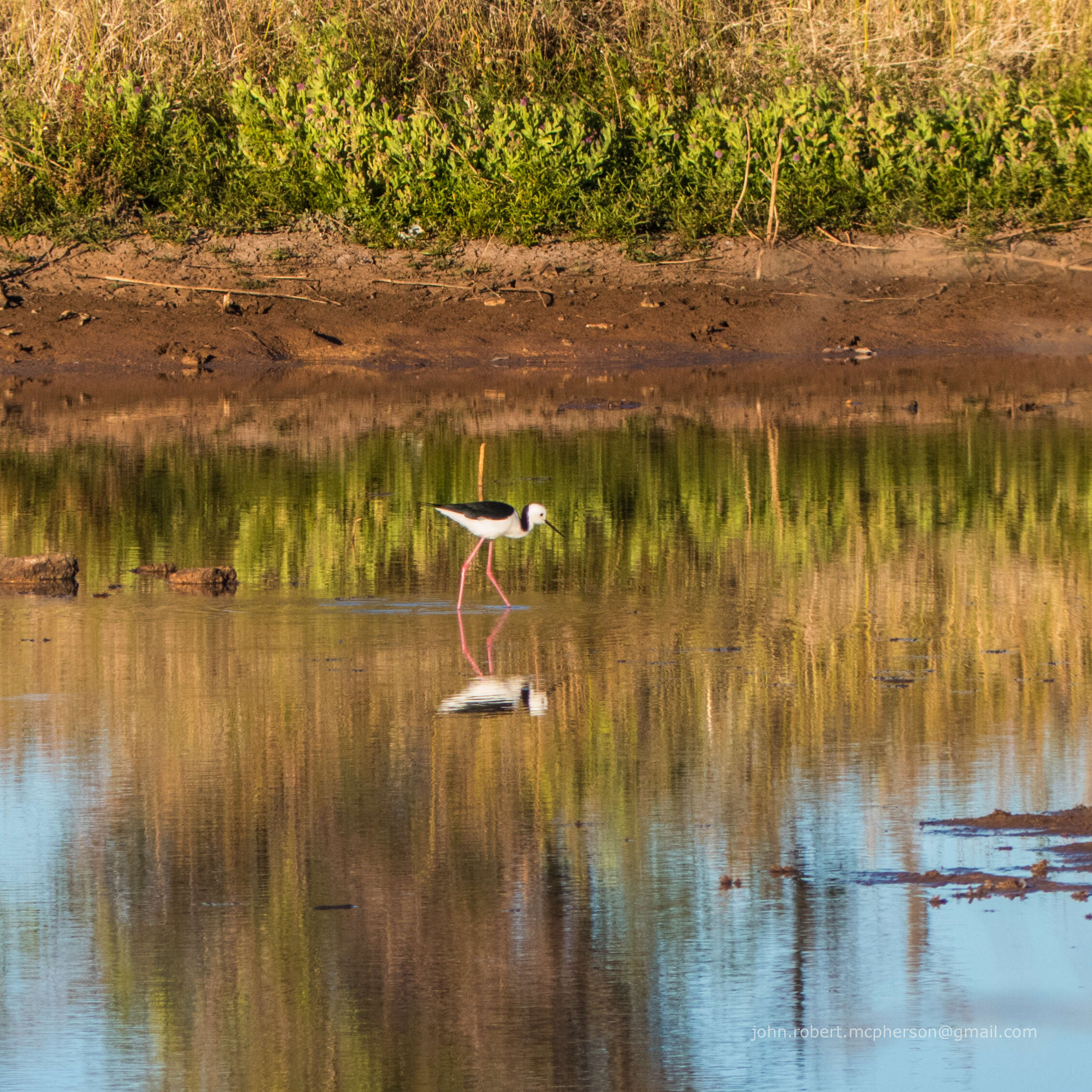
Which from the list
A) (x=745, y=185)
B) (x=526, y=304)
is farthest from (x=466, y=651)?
(x=745, y=185)

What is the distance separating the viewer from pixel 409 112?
74.7 ft

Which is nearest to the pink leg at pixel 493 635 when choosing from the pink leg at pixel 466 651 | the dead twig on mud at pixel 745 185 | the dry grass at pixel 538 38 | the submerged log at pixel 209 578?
the pink leg at pixel 466 651

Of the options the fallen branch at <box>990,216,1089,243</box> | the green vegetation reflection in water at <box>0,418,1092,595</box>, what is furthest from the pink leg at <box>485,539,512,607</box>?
the fallen branch at <box>990,216,1089,243</box>

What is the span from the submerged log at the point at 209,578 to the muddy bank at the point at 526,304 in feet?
34.5

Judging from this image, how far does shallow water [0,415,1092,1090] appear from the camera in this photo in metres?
4.50

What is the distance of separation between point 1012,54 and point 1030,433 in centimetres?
1007

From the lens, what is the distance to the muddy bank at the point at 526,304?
20453 mm

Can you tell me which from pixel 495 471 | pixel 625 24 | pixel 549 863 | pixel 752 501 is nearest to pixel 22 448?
pixel 495 471

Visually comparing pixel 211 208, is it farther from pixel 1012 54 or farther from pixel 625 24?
pixel 1012 54

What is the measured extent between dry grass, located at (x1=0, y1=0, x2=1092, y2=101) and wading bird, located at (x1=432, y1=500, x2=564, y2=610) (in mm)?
14318

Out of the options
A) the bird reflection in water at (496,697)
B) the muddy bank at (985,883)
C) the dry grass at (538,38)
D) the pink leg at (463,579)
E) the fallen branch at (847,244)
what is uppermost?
the dry grass at (538,38)

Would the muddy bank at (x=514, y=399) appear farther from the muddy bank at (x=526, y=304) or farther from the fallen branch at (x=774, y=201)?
the fallen branch at (x=774, y=201)

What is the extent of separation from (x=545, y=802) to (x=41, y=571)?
4492 mm

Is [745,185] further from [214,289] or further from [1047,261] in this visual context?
[214,289]
